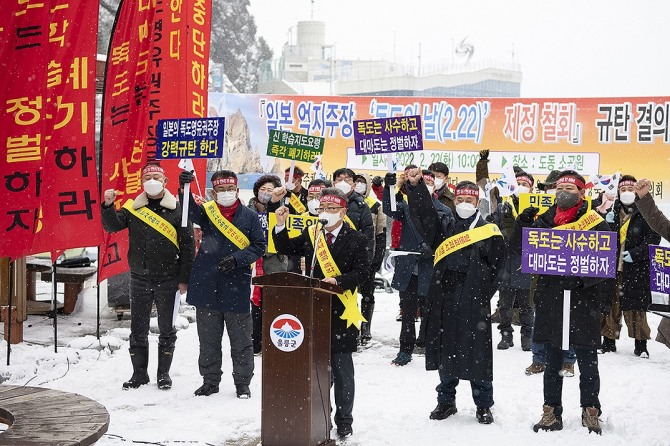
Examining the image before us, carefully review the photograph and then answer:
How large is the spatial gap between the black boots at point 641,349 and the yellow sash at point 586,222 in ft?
13.0

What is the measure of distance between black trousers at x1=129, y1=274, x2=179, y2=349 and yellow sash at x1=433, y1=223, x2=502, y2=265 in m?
2.73

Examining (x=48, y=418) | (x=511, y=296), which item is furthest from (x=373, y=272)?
(x=48, y=418)

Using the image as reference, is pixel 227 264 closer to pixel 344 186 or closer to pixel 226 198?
pixel 226 198

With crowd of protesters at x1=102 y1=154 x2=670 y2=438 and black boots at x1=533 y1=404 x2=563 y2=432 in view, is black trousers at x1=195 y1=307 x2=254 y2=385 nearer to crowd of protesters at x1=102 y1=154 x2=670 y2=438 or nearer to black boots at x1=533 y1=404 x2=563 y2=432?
→ crowd of protesters at x1=102 y1=154 x2=670 y2=438

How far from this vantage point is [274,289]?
20.7ft

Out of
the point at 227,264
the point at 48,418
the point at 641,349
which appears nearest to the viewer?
the point at 48,418

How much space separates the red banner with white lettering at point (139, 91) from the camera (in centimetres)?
973

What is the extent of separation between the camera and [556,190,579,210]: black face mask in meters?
7.10

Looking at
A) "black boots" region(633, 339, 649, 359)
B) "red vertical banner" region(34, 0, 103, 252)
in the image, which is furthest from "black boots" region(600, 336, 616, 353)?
"red vertical banner" region(34, 0, 103, 252)

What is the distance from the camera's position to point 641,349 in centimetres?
1045

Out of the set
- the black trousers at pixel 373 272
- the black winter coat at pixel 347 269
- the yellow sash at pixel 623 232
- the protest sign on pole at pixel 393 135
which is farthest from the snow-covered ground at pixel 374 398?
the protest sign on pole at pixel 393 135

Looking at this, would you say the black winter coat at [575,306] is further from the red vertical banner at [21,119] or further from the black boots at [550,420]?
the red vertical banner at [21,119]

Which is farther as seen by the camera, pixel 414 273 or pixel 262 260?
pixel 262 260

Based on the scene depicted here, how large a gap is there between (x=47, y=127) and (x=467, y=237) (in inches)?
162
